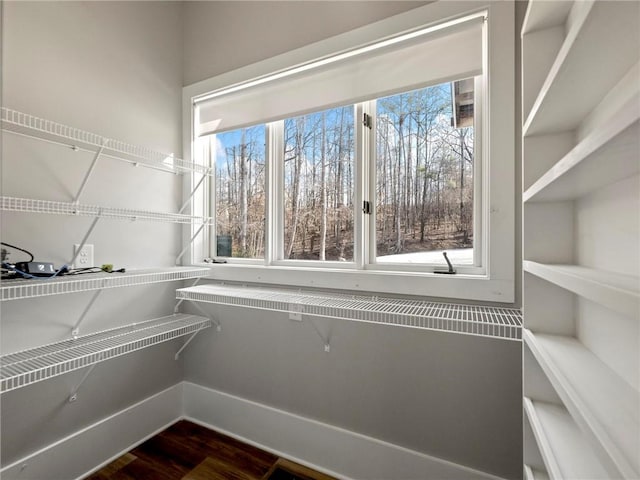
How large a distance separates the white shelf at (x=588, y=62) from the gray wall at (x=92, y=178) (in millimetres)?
1891

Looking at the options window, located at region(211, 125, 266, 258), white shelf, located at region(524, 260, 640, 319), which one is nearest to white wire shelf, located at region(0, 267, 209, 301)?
window, located at region(211, 125, 266, 258)

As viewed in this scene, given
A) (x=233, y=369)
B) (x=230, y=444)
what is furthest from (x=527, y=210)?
(x=230, y=444)

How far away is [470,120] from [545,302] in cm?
88

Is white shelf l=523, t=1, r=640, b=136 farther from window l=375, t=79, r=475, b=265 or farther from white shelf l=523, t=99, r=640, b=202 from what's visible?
window l=375, t=79, r=475, b=265

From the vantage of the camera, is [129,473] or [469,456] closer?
[469,456]

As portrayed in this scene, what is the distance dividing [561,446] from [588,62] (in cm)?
81

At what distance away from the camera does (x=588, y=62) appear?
59 cm

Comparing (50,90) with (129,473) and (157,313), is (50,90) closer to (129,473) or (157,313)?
(157,313)

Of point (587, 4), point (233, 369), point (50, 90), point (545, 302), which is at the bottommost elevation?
point (233, 369)

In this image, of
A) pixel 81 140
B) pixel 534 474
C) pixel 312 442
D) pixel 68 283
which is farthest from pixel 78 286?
pixel 534 474

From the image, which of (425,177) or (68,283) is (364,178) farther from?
(68,283)

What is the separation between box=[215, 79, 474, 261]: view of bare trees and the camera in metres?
1.44

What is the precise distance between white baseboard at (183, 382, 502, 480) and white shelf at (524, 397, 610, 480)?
652 mm

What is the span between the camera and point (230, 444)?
5.73 ft
